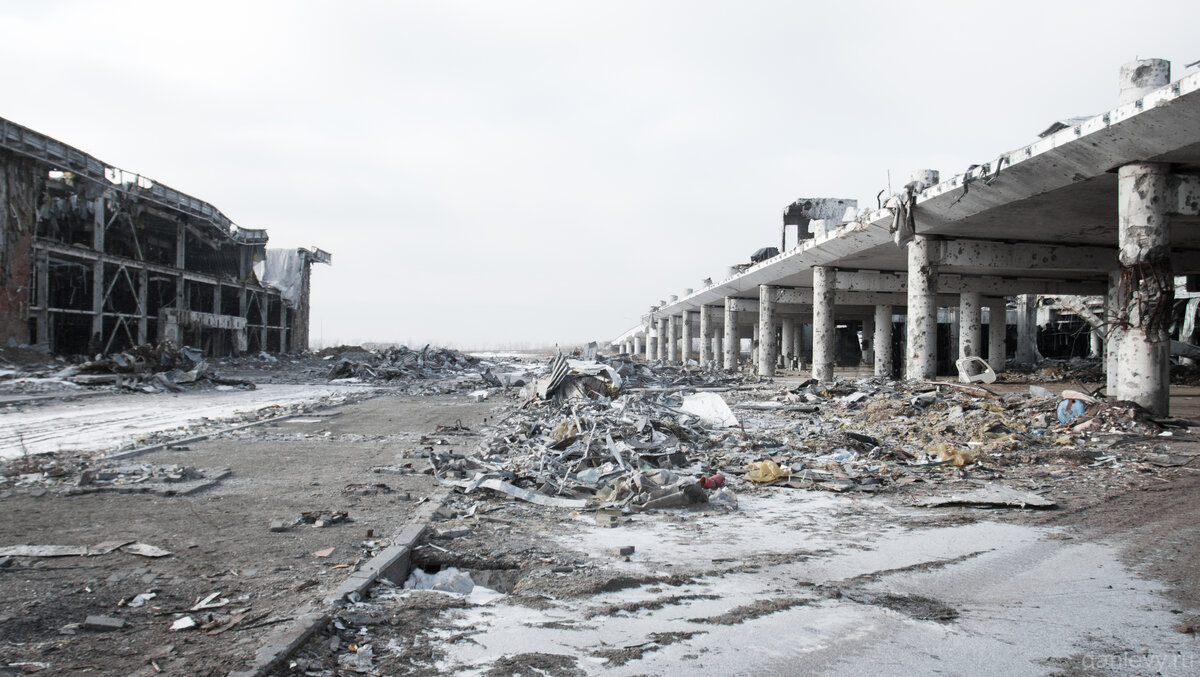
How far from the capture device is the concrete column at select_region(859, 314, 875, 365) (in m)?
40.6

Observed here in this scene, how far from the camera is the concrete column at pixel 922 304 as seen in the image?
16.6m

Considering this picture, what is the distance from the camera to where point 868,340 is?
4128 cm

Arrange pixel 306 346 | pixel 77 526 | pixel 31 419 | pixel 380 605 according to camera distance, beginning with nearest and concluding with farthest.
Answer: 1. pixel 380 605
2. pixel 77 526
3. pixel 31 419
4. pixel 306 346

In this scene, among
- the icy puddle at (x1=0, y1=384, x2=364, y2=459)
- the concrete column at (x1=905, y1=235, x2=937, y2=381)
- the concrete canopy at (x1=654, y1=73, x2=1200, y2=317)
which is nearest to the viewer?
the concrete canopy at (x1=654, y1=73, x2=1200, y2=317)

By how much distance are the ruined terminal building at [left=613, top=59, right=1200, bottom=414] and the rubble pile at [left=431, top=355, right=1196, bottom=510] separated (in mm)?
1752

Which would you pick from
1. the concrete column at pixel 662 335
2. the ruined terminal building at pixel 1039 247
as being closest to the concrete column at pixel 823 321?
the ruined terminal building at pixel 1039 247

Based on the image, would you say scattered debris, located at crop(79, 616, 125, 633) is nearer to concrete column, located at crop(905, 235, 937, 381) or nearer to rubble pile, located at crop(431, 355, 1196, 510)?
rubble pile, located at crop(431, 355, 1196, 510)

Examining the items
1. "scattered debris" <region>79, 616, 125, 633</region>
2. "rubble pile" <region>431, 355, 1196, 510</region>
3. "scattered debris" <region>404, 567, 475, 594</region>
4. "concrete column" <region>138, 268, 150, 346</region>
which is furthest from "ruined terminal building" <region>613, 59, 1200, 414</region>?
"concrete column" <region>138, 268, 150, 346</region>

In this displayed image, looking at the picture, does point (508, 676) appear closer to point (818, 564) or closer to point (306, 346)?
point (818, 564)

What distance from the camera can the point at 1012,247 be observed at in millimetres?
17734

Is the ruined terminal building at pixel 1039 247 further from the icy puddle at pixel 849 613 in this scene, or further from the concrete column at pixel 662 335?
the concrete column at pixel 662 335

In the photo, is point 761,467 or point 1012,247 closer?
point 761,467

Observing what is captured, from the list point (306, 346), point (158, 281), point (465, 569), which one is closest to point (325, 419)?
point (465, 569)

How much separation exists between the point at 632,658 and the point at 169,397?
18.9 metres
